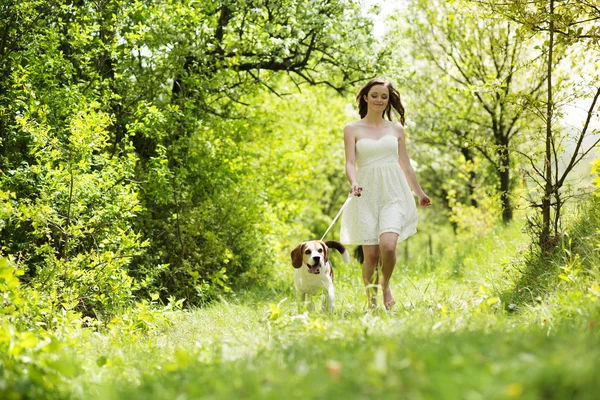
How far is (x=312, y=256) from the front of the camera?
596cm

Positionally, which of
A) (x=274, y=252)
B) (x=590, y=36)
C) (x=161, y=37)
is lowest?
(x=274, y=252)

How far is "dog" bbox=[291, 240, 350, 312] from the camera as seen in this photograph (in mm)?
5965

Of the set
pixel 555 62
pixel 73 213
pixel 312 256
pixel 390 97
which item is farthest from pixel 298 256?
pixel 555 62

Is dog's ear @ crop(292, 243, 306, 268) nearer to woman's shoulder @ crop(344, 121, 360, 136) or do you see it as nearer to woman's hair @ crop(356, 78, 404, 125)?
woman's shoulder @ crop(344, 121, 360, 136)

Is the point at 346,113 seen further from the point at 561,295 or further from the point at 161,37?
the point at 561,295

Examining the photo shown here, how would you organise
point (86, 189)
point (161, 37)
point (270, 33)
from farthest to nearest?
point (270, 33), point (161, 37), point (86, 189)

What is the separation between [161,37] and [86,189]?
2730 mm

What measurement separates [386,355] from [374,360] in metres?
0.18

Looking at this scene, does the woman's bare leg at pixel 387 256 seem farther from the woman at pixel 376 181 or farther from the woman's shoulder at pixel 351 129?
the woman's shoulder at pixel 351 129

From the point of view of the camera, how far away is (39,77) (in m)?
7.01

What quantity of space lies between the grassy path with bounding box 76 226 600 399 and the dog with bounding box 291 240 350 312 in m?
0.48

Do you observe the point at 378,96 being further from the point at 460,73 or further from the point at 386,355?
the point at 460,73

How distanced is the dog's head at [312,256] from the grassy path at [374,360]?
0.53 meters

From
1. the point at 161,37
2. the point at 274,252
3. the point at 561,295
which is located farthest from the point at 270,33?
the point at 561,295
